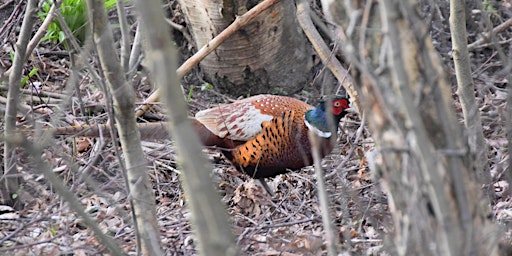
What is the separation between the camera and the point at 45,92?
18.0 feet

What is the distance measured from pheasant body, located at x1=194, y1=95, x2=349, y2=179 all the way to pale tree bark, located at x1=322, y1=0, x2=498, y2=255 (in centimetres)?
294

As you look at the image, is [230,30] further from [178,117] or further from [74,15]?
[178,117]

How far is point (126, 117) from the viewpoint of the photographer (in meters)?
2.90

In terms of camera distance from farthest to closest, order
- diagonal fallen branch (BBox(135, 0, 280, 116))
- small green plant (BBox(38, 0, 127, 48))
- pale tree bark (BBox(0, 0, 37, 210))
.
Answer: small green plant (BBox(38, 0, 127, 48)) → diagonal fallen branch (BBox(135, 0, 280, 116)) → pale tree bark (BBox(0, 0, 37, 210))

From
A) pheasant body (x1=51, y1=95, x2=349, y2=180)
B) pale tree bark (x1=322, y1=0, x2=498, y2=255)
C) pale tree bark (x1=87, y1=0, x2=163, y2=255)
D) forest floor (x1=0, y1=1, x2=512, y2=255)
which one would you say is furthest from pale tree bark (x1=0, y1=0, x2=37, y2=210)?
pale tree bark (x1=322, y1=0, x2=498, y2=255)

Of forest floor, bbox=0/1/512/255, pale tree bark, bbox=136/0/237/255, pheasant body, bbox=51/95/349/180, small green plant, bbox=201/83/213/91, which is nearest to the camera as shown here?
pale tree bark, bbox=136/0/237/255

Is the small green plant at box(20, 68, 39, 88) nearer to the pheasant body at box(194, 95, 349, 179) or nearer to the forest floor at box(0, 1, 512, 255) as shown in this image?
the forest floor at box(0, 1, 512, 255)

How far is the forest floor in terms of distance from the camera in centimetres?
367

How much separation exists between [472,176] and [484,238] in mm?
195

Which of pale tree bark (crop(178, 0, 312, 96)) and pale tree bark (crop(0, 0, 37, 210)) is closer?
pale tree bark (crop(0, 0, 37, 210))

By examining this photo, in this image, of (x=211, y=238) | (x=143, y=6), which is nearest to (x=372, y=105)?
(x=211, y=238)

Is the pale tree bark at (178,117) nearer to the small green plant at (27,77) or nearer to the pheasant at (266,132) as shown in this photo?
the pheasant at (266,132)

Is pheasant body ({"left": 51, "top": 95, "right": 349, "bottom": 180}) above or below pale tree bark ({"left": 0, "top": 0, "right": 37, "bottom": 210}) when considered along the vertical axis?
below

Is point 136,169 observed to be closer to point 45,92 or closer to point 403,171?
point 403,171
